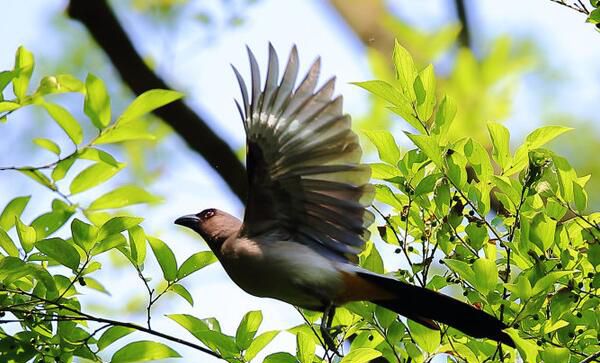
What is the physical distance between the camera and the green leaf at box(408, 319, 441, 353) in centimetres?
278

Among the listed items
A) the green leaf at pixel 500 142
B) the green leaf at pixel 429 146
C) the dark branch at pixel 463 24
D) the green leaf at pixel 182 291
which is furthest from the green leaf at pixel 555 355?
the dark branch at pixel 463 24

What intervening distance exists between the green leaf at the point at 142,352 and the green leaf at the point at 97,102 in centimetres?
79

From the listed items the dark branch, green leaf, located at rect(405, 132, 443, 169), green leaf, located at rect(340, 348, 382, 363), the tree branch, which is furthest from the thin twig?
the dark branch

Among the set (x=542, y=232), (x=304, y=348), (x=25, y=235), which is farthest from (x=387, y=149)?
(x=25, y=235)

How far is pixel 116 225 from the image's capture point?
2799 millimetres

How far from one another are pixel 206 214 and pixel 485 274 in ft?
5.54

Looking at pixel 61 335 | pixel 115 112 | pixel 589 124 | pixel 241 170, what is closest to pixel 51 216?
pixel 61 335

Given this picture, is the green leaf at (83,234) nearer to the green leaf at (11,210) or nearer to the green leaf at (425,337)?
the green leaf at (11,210)

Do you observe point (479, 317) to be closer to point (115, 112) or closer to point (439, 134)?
point (439, 134)

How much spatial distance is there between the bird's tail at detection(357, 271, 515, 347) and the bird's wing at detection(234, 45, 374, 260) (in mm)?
220

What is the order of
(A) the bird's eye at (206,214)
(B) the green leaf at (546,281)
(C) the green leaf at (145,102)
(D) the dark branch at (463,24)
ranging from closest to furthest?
(B) the green leaf at (546,281), (C) the green leaf at (145,102), (A) the bird's eye at (206,214), (D) the dark branch at (463,24)

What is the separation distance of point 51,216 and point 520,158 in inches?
64.1

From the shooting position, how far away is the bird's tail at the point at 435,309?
277 cm

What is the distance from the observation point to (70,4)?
5957mm
